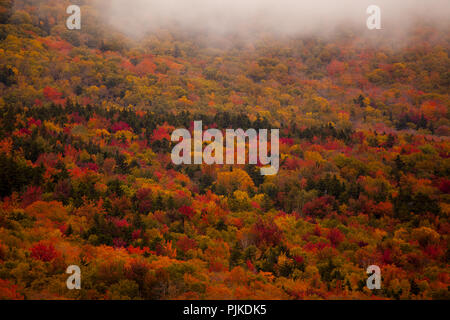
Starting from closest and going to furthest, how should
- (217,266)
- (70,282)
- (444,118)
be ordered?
1. (70,282)
2. (217,266)
3. (444,118)

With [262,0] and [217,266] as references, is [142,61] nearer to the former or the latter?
[217,266]

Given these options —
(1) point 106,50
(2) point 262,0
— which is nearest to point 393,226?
(1) point 106,50

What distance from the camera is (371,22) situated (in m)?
80.2

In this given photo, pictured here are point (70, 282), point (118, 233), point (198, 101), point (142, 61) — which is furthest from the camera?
point (142, 61)

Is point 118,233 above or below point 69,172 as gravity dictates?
below

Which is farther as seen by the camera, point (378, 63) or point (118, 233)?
point (378, 63)

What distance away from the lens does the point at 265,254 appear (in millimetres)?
14031

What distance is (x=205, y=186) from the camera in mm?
22156

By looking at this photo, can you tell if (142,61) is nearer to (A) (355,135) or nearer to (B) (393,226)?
(A) (355,135)

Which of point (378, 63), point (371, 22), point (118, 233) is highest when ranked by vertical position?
point (371, 22)

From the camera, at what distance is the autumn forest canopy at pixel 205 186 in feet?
37.6

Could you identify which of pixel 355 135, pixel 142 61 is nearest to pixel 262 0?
pixel 142 61

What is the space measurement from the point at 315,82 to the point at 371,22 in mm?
36817

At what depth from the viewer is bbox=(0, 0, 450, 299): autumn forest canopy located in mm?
11453
